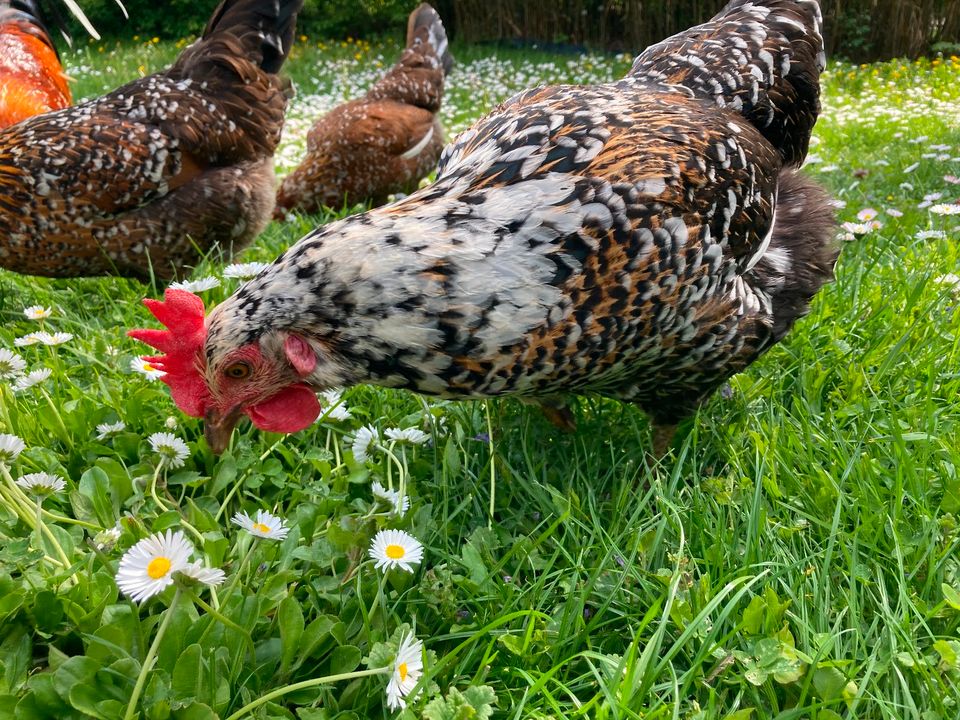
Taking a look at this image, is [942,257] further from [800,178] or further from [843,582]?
[843,582]

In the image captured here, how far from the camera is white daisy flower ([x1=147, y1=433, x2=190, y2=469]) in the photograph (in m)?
1.90

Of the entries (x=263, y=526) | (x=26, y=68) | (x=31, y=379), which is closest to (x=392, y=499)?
(x=263, y=526)

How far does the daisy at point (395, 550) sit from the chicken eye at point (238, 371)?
46cm

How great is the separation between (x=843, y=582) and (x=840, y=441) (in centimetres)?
43

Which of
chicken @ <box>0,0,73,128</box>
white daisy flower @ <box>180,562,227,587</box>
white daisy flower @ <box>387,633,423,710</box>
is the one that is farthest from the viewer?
chicken @ <box>0,0,73,128</box>

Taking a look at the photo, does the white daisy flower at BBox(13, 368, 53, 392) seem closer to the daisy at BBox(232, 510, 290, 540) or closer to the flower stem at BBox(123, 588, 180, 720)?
the daisy at BBox(232, 510, 290, 540)

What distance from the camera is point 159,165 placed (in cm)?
324

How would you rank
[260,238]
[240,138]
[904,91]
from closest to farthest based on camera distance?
[240,138], [260,238], [904,91]

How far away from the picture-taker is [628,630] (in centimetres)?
161

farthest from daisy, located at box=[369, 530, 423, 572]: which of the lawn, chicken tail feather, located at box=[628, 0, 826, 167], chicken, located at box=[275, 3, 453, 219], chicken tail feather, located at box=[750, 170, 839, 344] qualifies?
chicken, located at box=[275, 3, 453, 219]

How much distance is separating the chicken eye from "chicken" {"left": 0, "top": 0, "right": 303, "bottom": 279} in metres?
1.92

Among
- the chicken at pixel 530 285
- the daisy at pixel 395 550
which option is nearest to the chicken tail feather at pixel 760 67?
the chicken at pixel 530 285

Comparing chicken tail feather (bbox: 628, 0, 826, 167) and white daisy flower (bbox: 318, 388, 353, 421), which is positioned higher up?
chicken tail feather (bbox: 628, 0, 826, 167)

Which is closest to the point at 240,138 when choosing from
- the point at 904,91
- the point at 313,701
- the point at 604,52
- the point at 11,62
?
the point at 11,62
